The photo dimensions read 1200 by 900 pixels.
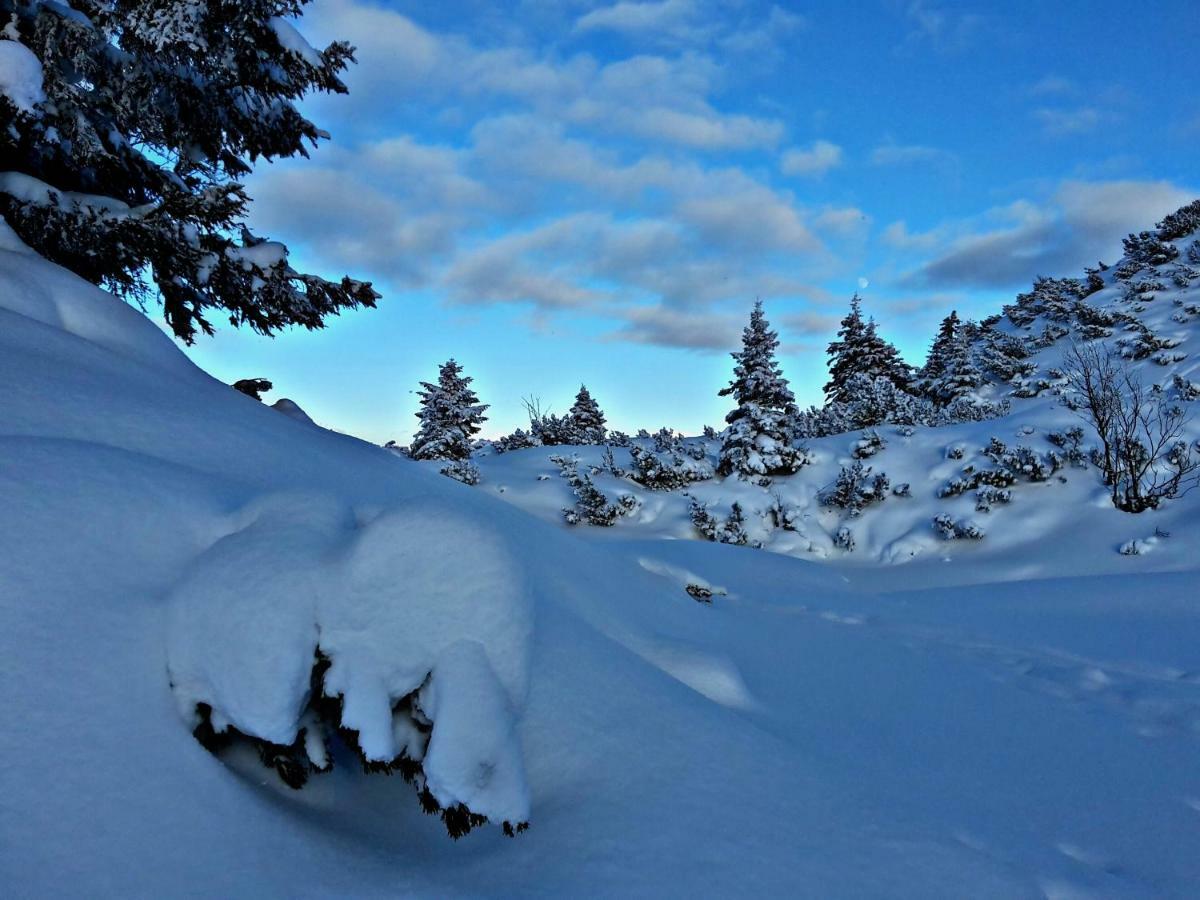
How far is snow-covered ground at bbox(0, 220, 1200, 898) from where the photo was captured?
5.60ft

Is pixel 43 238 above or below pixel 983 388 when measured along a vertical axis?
below

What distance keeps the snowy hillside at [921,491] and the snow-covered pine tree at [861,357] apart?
6791 mm

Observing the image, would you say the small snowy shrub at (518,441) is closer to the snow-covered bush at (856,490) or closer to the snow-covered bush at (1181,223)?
the snow-covered bush at (856,490)

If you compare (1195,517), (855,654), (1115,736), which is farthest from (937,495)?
(1115,736)

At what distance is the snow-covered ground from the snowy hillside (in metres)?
8.16

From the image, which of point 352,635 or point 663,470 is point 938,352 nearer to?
point 663,470

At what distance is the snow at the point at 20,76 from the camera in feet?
14.8

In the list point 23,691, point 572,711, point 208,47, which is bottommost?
point 572,711

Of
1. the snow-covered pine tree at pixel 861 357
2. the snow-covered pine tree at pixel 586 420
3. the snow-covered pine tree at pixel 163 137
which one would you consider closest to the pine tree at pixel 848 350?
the snow-covered pine tree at pixel 861 357

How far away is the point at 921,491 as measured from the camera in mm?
13867

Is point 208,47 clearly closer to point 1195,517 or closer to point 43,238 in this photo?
point 43,238

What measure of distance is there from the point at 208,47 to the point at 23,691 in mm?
6284

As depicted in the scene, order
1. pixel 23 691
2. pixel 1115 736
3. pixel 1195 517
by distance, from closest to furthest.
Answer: pixel 23 691
pixel 1115 736
pixel 1195 517

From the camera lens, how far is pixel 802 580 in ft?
28.0
